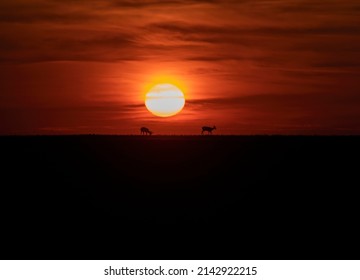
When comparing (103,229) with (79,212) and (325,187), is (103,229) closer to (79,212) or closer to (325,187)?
(79,212)

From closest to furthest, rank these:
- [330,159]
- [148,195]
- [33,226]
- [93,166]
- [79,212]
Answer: [33,226] < [79,212] < [148,195] < [93,166] < [330,159]

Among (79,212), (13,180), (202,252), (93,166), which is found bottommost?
(202,252)

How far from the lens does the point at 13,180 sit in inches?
908

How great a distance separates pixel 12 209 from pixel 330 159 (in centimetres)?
1722

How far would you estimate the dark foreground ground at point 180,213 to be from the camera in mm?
14414

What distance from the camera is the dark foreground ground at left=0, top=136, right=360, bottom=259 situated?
1441 centimetres

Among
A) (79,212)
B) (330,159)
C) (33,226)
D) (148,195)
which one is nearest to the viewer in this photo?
(33,226)

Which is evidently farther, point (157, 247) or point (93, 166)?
point (93, 166)

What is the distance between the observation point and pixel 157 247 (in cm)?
1458

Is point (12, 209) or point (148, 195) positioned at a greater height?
point (148, 195)

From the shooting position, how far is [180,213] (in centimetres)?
→ 1767

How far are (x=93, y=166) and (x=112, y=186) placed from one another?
693 centimetres

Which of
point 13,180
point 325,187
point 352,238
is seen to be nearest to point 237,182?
point 325,187

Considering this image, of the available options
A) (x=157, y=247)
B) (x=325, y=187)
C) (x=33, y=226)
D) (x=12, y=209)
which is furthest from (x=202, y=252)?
(x=325, y=187)
